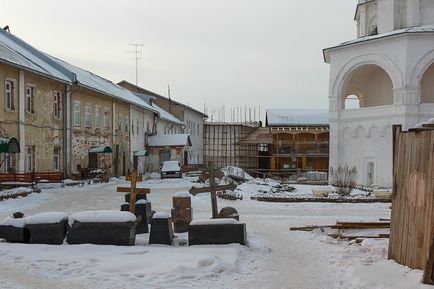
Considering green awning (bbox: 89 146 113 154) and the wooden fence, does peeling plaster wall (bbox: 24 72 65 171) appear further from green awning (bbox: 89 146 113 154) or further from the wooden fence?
the wooden fence

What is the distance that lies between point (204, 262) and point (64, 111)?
806 inches

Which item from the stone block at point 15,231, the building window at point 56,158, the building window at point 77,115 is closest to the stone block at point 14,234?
the stone block at point 15,231

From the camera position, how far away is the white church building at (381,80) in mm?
28828

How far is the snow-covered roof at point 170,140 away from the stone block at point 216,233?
2933 centimetres

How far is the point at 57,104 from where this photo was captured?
25.9m

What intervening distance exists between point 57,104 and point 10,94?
13.8 ft

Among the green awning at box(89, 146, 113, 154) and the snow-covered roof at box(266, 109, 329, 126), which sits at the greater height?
the snow-covered roof at box(266, 109, 329, 126)

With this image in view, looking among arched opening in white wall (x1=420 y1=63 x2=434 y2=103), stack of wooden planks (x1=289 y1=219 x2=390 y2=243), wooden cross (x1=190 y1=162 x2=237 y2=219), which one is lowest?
stack of wooden planks (x1=289 y1=219 x2=390 y2=243)

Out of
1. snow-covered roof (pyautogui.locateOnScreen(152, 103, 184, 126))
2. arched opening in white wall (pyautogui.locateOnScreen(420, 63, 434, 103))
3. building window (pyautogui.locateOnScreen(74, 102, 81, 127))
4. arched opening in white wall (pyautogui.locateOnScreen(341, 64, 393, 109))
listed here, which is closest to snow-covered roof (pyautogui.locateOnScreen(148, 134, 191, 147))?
snow-covered roof (pyautogui.locateOnScreen(152, 103, 184, 126))

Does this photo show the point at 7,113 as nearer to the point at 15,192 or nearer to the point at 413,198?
the point at 15,192

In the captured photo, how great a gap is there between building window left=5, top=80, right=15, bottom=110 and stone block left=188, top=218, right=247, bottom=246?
1516cm

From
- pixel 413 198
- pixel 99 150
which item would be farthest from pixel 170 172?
pixel 413 198

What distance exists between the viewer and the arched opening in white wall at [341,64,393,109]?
33.0m

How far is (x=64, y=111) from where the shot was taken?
26.3 m
